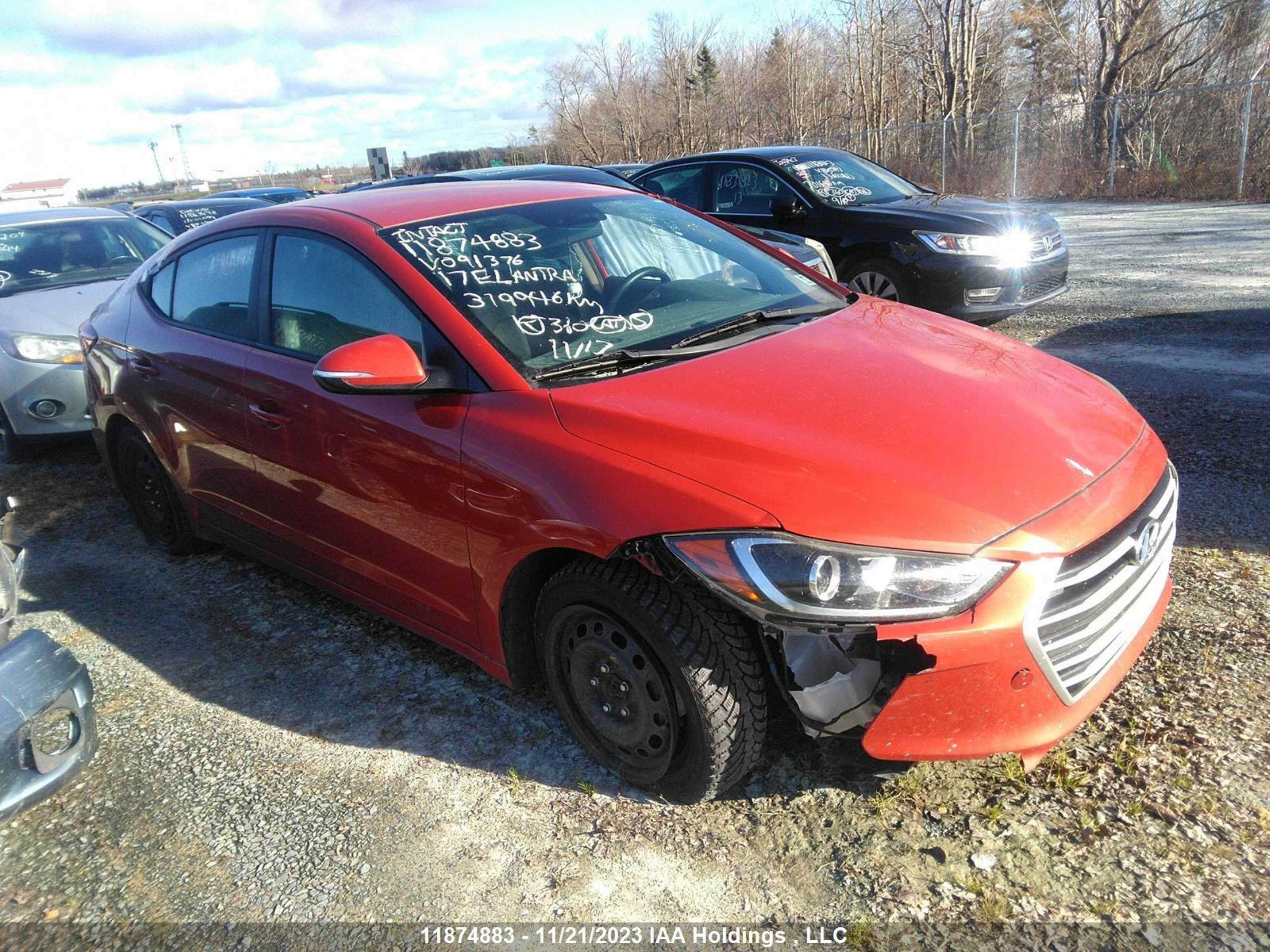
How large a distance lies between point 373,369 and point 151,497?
2595mm

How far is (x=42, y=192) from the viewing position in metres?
74.4

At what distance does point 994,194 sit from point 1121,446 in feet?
74.6

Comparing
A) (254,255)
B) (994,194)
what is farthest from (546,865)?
(994,194)

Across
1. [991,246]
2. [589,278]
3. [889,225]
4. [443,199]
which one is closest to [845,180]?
[889,225]

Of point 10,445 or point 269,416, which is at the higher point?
point 269,416

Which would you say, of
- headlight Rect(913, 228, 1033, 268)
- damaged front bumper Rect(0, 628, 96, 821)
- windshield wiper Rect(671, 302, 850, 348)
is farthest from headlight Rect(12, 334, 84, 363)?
headlight Rect(913, 228, 1033, 268)

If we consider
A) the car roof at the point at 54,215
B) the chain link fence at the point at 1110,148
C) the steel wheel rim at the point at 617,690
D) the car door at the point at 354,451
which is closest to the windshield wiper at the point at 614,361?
the car door at the point at 354,451

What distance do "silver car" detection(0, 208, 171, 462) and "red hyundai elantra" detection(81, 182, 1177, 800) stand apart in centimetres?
269

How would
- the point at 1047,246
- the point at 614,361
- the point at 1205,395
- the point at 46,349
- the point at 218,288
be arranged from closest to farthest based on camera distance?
the point at 614,361
the point at 218,288
the point at 1205,395
the point at 46,349
the point at 1047,246

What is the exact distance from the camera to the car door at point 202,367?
11.9 ft

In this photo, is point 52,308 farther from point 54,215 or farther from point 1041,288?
point 1041,288

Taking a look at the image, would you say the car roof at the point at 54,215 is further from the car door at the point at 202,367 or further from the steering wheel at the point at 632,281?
the steering wheel at the point at 632,281

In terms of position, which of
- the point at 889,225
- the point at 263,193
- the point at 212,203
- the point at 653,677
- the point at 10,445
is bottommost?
the point at 10,445

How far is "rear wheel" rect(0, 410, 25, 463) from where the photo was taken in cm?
621
